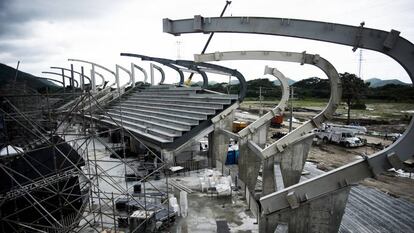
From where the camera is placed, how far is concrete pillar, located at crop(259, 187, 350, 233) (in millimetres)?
8203

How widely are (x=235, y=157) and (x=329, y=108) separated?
8173mm

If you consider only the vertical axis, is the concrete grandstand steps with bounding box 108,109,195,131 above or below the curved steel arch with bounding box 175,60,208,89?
below

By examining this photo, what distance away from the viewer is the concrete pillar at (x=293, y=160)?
43.2 ft

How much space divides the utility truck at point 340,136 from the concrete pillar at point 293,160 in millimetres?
14292

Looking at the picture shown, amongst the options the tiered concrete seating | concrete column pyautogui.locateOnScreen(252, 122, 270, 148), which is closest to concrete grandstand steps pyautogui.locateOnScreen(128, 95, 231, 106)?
the tiered concrete seating

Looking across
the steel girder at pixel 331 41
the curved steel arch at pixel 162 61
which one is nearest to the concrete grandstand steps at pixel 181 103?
the curved steel arch at pixel 162 61

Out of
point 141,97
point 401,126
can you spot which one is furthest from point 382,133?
point 141,97

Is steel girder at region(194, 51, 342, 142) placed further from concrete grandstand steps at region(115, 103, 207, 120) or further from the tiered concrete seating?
concrete grandstand steps at region(115, 103, 207, 120)

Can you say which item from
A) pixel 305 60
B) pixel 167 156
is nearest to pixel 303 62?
pixel 305 60

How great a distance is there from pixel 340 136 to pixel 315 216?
1993cm

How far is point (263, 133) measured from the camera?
54.3 feet

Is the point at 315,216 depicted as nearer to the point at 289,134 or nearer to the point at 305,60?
the point at 289,134

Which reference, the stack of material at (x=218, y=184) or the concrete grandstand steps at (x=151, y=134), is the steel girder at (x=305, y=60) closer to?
the stack of material at (x=218, y=184)

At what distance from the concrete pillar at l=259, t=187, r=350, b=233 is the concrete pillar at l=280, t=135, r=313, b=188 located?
4.87 m
